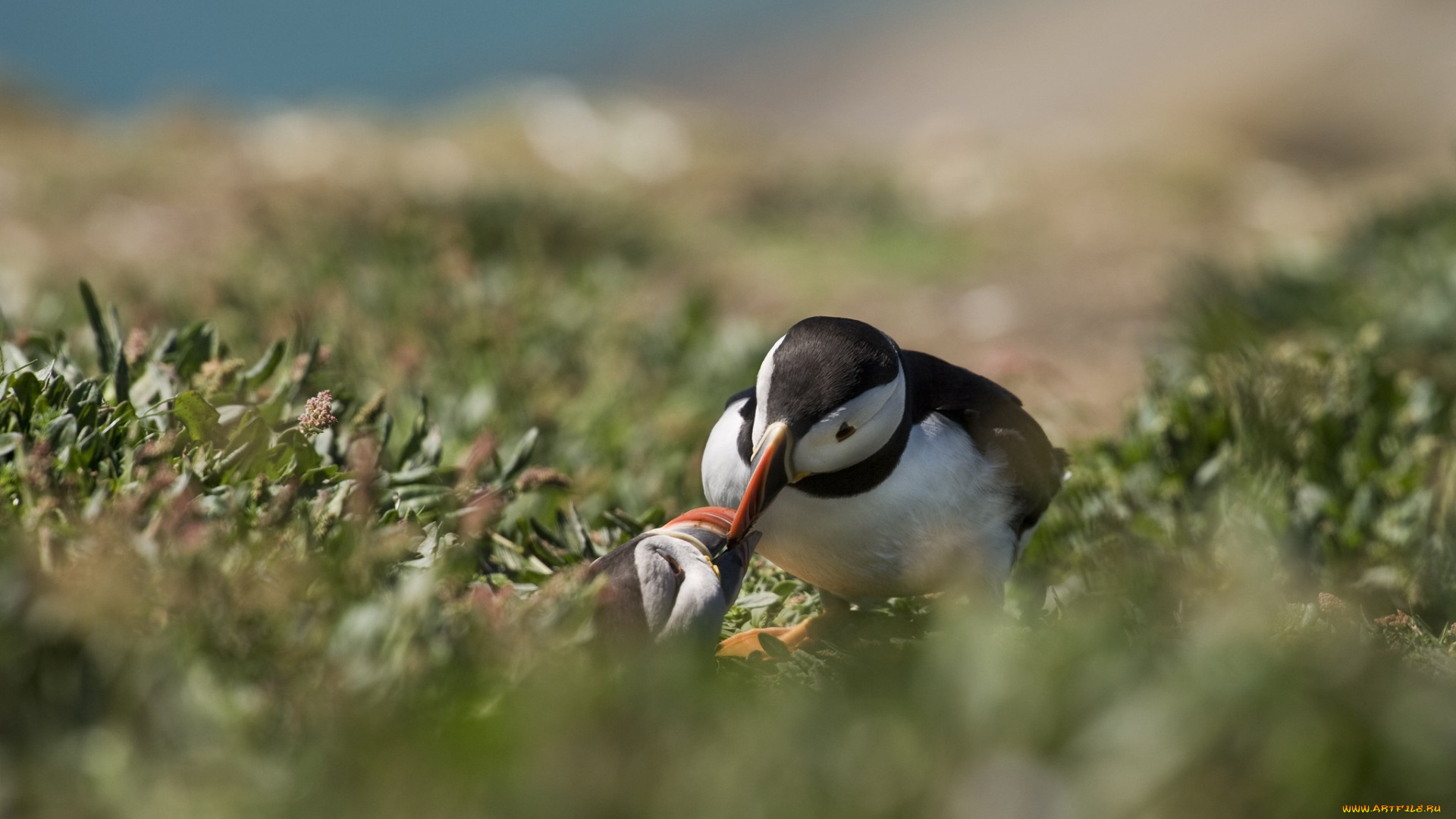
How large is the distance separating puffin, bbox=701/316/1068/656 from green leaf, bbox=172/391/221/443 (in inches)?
42.4

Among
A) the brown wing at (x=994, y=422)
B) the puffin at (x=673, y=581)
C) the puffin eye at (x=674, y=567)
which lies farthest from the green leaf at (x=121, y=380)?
the brown wing at (x=994, y=422)

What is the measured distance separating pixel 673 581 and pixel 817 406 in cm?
43

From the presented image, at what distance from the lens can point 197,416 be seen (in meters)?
2.64

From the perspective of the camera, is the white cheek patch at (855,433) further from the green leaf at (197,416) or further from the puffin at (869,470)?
the green leaf at (197,416)

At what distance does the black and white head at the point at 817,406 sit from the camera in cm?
229

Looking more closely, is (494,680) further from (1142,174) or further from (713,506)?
(1142,174)

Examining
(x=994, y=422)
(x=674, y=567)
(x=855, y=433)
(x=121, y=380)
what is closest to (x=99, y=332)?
(x=121, y=380)

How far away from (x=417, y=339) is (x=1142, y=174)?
9.00m

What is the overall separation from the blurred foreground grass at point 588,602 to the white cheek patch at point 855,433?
42cm

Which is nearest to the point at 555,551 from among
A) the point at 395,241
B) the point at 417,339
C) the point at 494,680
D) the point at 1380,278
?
the point at 494,680

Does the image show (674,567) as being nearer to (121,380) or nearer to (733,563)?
(733,563)

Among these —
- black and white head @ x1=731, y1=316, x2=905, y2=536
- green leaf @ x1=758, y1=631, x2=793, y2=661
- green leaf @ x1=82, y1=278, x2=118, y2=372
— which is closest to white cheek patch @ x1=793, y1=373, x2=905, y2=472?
black and white head @ x1=731, y1=316, x2=905, y2=536

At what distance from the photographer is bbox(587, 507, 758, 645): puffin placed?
2.23 meters

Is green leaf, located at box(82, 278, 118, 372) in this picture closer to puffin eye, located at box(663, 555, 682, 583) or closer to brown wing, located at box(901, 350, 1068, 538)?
puffin eye, located at box(663, 555, 682, 583)
